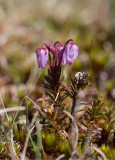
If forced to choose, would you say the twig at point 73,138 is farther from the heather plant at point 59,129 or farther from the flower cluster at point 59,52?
the flower cluster at point 59,52

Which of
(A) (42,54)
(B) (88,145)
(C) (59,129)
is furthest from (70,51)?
(B) (88,145)

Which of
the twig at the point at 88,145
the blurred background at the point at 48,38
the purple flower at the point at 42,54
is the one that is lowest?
the twig at the point at 88,145

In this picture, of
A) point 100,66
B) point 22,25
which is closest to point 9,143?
point 100,66

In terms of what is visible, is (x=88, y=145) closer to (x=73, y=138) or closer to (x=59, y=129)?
(x=73, y=138)

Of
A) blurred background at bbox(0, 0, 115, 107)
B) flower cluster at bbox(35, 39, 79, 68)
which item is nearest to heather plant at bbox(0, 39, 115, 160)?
flower cluster at bbox(35, 39, 79, 68)

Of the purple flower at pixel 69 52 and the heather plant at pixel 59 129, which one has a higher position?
the purple flower at pixel 69 52

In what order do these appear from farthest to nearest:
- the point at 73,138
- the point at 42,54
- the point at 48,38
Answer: the point at 48,38 < the point at 73,138 < the point at 42,54

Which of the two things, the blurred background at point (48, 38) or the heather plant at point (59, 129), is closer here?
the heather plant at point (59, 129)

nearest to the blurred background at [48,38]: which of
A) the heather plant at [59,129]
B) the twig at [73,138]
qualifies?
the heather plant at [59,129]
